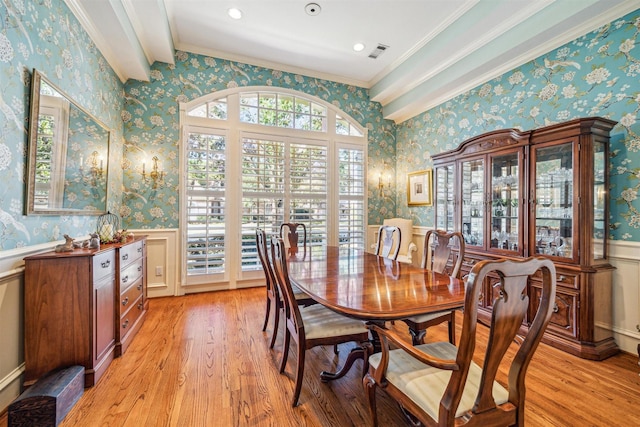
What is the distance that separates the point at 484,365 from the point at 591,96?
2.99 m

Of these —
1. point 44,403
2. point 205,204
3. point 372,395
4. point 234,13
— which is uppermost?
point 234,13

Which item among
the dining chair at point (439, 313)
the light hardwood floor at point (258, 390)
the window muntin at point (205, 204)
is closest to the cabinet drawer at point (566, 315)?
the light hardwood floor at point (258, 390)

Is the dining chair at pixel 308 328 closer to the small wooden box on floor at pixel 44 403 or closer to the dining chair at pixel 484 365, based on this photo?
the dining chair at pixel 484 365

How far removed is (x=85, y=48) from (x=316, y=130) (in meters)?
2.97

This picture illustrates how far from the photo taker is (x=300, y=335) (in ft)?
5.64

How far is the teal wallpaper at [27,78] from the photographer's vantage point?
1.65 meters

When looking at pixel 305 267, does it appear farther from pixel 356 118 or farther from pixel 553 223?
pixel 356 118

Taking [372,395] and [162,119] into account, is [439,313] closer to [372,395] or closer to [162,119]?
[372,395]

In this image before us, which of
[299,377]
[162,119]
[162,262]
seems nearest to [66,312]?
[299,377]

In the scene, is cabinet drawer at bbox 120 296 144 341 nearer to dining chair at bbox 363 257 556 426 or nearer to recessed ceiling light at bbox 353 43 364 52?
dining chair at bbox 363 257 556 426

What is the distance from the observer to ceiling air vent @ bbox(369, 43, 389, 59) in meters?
3.82

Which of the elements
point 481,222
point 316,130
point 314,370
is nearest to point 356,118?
point 316,130

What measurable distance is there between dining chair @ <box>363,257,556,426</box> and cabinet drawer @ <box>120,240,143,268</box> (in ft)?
7.32

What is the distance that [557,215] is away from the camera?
8.40 feet
